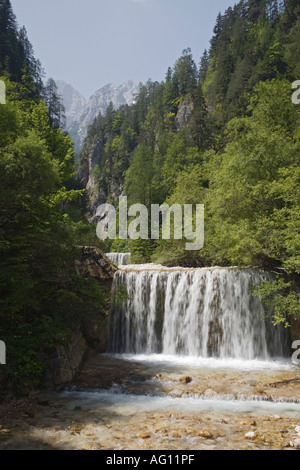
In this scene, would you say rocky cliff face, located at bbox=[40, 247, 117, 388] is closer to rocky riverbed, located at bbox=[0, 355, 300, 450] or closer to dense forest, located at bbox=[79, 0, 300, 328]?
rocky riverbed, located at bbox=[0, 355, 300, 450]

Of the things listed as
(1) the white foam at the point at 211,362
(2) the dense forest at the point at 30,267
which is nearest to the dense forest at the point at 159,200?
(2) the dense forest at the point at 30,267

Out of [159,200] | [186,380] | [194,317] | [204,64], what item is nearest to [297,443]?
[186,380]

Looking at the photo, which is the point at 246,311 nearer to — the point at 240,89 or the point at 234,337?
the point at 234,337

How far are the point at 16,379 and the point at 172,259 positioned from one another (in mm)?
20305

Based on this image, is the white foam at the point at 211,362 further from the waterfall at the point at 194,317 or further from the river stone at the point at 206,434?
the river stone at the point at 206,434

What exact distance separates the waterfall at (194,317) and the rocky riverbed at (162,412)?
2.83 meters

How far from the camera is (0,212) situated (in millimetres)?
9883

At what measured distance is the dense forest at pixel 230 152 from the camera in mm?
15664

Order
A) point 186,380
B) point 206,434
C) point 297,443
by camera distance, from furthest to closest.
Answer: point 186,380, point 206,434, point 297,443

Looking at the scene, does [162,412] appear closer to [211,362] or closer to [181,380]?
[181,380]

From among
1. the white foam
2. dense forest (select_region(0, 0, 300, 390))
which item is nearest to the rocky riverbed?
the white foam

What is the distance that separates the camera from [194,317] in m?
16.6

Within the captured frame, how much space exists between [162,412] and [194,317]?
8323 millimetres

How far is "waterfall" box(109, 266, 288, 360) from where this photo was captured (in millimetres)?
15438
